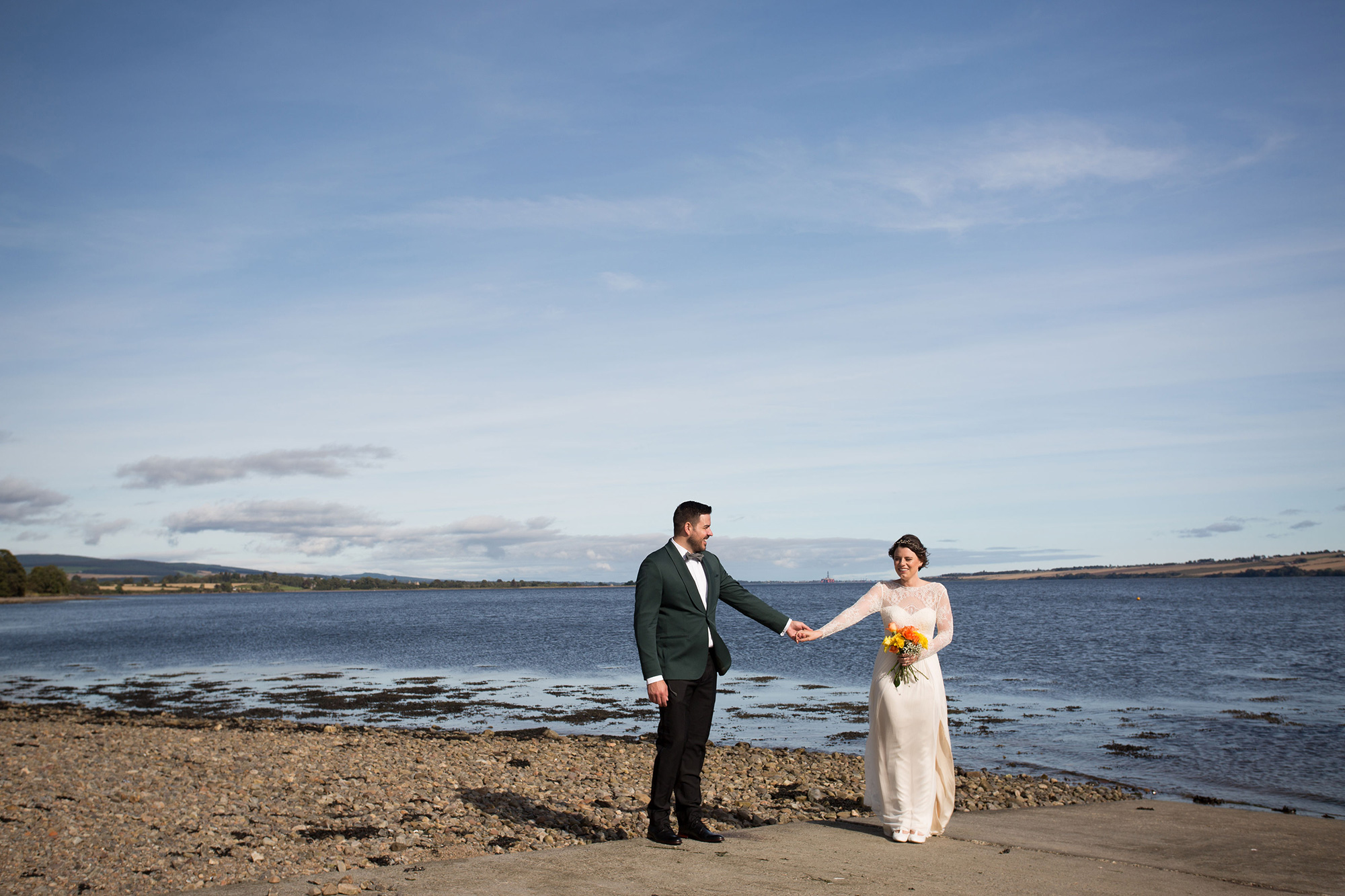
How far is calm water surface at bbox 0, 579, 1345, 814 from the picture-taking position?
18953 millimetres

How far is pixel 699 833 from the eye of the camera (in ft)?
23.6

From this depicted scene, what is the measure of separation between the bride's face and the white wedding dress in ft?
0.55

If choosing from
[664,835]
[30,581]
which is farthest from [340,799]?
[30,581]

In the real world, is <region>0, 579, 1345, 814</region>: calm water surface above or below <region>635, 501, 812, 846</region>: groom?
below

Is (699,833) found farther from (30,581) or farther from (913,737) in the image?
(30,581)

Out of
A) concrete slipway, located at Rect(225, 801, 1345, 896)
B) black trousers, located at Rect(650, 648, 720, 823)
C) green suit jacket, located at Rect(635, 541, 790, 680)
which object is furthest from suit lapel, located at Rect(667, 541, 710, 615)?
concrete slipway, located at Rect(225, 801, 1345, 896)

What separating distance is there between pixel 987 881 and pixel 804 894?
139 centimetres

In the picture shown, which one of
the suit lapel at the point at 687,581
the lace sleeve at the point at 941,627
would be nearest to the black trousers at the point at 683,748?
the suit lapel at the point at 687,581

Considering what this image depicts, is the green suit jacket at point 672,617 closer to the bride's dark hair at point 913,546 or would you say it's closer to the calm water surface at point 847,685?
the bride's dark hair at point 913,546

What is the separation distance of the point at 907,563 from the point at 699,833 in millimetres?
2724

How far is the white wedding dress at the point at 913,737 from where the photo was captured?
7348 millimetres

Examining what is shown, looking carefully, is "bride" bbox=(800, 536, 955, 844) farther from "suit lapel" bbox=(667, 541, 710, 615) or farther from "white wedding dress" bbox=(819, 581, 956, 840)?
"suit lapel" bbox=(667, 541, 710, 615)

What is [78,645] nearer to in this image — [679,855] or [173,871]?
[173,871]

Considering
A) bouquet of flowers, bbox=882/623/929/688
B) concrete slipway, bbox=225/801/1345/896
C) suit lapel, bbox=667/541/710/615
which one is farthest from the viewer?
bouquet of flowers, bbox=882/623/929/688
